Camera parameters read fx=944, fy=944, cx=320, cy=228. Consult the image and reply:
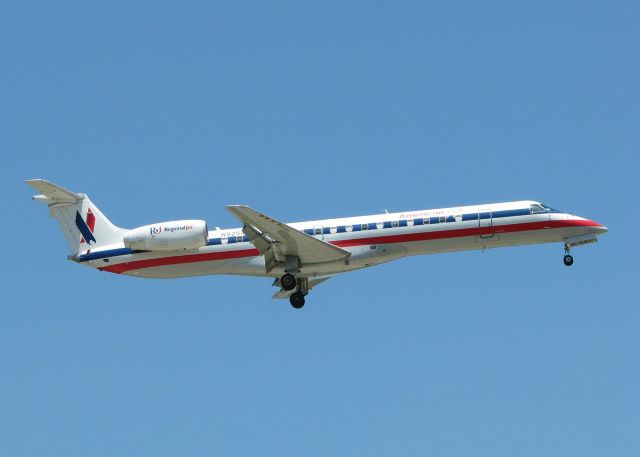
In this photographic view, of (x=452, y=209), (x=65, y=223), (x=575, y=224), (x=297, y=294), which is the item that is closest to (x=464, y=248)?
(x=452, y=209)

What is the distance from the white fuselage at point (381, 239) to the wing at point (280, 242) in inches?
16.9

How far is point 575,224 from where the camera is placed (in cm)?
3247

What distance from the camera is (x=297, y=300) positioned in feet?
110

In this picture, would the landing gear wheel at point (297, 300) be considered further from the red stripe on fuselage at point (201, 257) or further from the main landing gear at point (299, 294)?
the red stripe on fuselage at point (201, 257)

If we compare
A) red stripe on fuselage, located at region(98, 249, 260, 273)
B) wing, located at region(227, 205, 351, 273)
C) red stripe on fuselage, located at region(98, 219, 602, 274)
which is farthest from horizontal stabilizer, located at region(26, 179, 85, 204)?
wing, located at region(227, 205, 351, 273)

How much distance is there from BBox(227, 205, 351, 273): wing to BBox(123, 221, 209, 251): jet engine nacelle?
1.67 metres

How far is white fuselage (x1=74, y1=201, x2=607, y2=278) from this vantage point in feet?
104

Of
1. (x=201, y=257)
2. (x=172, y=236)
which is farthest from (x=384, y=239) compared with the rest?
(x=172, y=236)

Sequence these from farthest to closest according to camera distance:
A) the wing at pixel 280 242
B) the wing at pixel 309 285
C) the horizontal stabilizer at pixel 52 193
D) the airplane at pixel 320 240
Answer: the wing at pixel 309 285 → the horizontal stabilizer at pixel 52 193 → the airplane at pixel 320 240 → the wing at pixel 280 242

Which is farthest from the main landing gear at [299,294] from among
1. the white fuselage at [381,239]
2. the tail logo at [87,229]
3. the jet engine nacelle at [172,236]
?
the tail logo at [87,229]

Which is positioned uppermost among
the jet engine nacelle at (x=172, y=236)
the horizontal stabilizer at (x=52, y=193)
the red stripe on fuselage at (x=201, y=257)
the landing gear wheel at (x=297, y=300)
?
the horizontal stabilizer at (x=52, y=193)

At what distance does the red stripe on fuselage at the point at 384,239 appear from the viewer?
104 ft

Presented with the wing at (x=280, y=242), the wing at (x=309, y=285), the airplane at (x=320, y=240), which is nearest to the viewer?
the wing at (x=280, y=242)

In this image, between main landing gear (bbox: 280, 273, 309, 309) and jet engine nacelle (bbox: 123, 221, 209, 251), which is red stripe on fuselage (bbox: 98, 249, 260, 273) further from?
main landing gear (bbox: 280, 273, 309, 309)
